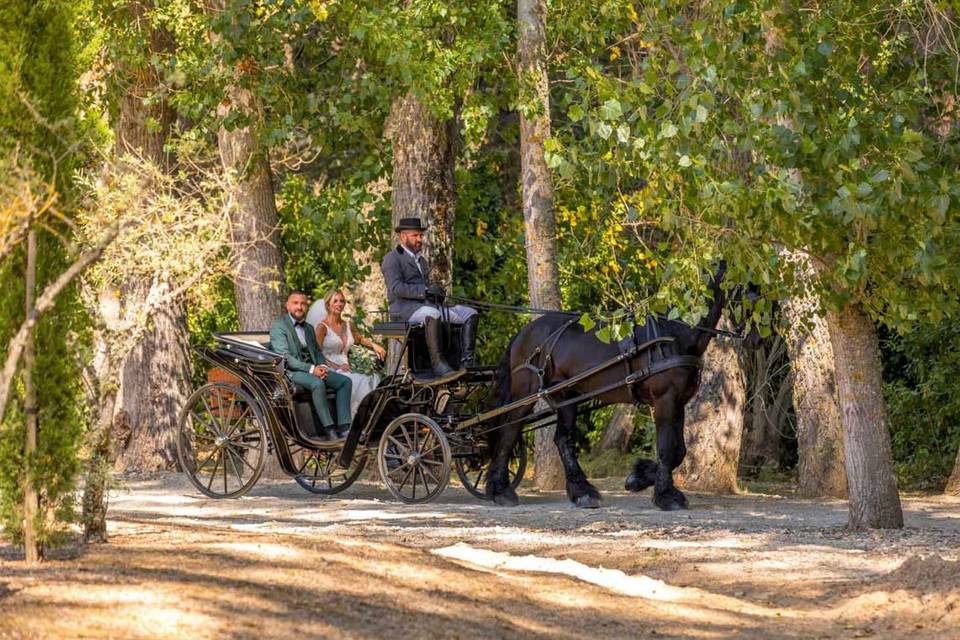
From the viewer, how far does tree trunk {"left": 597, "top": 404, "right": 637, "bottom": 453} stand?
76.0ft

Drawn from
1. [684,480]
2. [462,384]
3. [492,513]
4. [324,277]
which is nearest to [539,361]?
[462,384]

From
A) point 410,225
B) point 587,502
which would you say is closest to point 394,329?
point 410,225

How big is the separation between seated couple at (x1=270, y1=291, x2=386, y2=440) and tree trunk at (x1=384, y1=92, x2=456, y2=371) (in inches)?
58.9

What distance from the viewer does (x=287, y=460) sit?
616 inches

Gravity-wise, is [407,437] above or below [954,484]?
above

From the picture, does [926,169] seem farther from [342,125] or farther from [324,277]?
[324,277]

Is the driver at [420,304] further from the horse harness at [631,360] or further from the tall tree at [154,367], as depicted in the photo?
the tall tree at [154,367]

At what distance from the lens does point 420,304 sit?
1541 centimetres

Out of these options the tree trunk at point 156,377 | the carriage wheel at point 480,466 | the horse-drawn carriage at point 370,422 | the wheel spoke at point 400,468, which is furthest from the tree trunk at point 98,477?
the tree trunk at point 156,377

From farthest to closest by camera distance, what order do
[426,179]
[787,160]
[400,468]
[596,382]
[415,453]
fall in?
[426,179]
[400,468]
[415,453]
[596,382]
[787,160]

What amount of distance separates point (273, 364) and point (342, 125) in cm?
335

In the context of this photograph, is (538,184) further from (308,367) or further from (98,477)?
(98,477)

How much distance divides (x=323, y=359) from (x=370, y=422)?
107 cm

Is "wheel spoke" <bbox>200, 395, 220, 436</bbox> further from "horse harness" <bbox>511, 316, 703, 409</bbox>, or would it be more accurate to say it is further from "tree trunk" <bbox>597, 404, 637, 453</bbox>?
"tree trunk" <bbox>597, 404, 637, 453</bbox>
